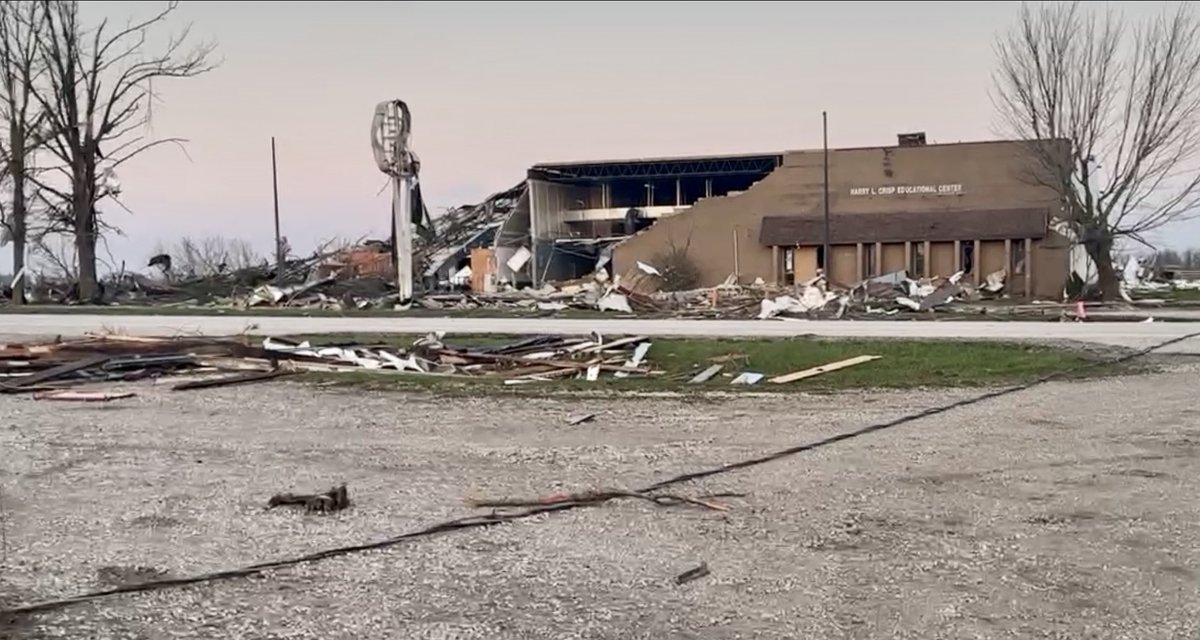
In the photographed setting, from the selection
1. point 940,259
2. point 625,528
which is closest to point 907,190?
point 940,259

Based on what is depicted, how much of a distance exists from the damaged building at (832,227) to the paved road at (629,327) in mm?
19362

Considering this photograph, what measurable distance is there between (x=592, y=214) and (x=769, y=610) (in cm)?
5495

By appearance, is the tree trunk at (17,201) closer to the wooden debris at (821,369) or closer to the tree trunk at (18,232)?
the tree trunk at (18,232)

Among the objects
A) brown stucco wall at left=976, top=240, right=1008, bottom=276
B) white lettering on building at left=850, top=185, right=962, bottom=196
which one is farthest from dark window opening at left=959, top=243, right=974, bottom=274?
white lettering on building at left=850, top=185, right=962, bottom=196

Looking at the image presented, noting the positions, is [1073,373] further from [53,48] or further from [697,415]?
[53,48]

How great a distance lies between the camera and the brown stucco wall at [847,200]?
45.7 meters

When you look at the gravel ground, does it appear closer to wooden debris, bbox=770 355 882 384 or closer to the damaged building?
wooden debris, bbox=770 355 882 384

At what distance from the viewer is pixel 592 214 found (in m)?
59.8

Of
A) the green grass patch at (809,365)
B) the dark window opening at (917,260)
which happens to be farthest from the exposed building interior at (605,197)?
the green grass patch at (809,365)

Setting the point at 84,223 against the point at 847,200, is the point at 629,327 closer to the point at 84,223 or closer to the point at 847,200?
the point at 847,200

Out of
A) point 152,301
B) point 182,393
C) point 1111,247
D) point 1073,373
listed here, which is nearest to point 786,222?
point 1111,247

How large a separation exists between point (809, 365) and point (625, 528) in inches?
433

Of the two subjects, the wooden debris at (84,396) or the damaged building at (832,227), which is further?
the damaged building at (832,227)

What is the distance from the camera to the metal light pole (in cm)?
3784
